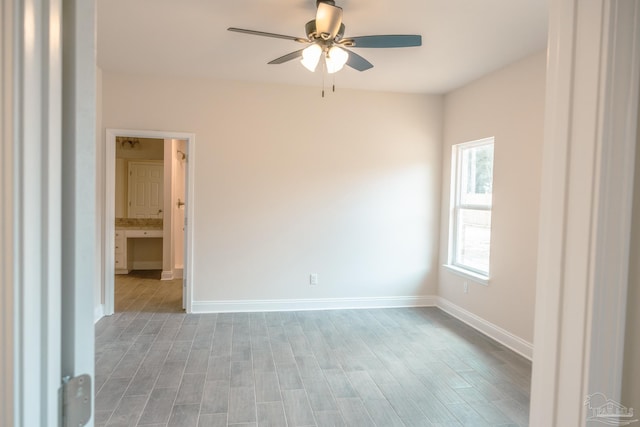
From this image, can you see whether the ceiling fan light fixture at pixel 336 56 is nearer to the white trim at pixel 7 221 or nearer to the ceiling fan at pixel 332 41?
the ceiling fan at pixel 332 41

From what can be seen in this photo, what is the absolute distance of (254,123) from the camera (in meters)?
4.43

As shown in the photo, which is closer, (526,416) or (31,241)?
(31,241)

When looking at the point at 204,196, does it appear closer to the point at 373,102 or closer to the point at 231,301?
the point at 231,301

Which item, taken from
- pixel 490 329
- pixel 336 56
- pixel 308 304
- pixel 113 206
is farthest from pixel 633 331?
pixel 113 206

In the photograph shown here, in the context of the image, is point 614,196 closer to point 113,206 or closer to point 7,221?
point 7,221

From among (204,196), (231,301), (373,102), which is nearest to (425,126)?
(373,102)

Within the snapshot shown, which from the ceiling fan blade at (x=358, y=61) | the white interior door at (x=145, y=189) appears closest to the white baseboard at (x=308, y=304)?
the ceiling fan blade at (x=358, y=61)

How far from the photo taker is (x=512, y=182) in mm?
3604

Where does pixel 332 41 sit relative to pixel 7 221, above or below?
above

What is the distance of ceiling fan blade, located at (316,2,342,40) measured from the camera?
2.21m

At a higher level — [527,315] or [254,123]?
[254,123]

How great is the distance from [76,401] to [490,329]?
4.02 meters

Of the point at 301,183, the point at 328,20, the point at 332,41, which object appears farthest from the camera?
the point at 301,183

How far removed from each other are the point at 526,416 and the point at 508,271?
1.53 m
